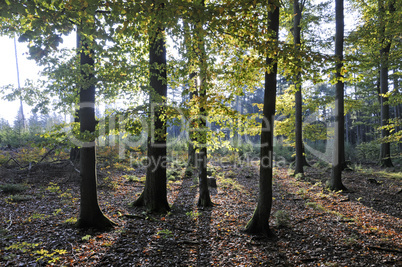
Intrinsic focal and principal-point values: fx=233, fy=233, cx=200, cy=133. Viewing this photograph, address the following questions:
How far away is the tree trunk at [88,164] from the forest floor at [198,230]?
322 mm

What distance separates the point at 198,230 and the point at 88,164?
130 inches

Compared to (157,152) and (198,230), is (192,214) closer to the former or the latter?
(198,230)

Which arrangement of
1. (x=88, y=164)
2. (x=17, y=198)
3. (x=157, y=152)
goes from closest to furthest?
(x=88, y=164), (x=157, y=152), (x=17, y=198)

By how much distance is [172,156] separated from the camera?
1861 centimetres

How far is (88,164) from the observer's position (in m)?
5.79

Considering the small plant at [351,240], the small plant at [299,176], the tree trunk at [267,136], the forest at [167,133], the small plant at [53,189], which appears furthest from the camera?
the small plant at [299,176]

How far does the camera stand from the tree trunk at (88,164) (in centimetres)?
562

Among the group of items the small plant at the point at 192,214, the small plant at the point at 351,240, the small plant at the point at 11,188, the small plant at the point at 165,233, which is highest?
the small plant at the point at 11,188

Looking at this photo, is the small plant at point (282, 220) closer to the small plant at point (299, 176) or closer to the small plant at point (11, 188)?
the small plant at point (299, 176)

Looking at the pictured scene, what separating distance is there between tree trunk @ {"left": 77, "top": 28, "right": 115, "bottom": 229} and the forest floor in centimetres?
→ 32

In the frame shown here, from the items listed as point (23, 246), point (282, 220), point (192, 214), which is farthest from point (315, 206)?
point (23, 246)

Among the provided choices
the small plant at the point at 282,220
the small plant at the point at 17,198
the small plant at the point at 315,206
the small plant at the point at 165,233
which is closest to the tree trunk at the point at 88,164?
the small plant at the point at 165,233

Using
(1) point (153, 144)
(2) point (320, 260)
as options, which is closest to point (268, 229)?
(2) point (320, 260)

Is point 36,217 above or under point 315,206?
above
